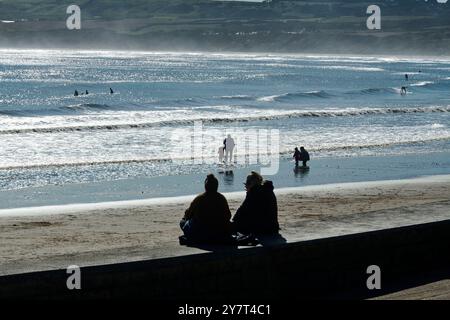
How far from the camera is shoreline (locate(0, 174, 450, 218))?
18.6 m

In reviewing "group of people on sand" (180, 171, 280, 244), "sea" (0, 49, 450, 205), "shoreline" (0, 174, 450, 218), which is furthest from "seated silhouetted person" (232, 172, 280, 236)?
"sea" (0, 49, 450, 205)

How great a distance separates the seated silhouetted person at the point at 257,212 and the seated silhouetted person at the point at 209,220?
347 mm

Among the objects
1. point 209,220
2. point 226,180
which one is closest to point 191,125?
point 226,180

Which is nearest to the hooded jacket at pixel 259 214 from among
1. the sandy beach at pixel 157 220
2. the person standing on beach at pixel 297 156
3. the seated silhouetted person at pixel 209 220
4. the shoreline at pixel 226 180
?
the sandy beach at pixel 157 220

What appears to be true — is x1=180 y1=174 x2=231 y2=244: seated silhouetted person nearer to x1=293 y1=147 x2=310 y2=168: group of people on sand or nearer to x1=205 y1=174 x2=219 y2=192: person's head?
x1=205 y1=174 x2=219 y2=192: person's head

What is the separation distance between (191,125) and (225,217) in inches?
1290

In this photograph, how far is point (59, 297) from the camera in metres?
8.68

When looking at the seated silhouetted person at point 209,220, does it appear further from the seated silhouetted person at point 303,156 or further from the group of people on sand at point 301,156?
the seated silhouetted person at point 303,156

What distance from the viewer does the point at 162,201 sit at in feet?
65.8

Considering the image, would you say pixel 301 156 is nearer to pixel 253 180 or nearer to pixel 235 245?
pixel 253 180

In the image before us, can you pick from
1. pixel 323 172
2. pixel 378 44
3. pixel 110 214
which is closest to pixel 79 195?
pixel 110 214

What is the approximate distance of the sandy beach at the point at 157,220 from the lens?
32.3ft
